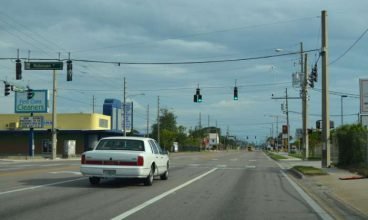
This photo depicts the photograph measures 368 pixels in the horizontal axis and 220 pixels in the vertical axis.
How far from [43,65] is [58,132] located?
1587 inches

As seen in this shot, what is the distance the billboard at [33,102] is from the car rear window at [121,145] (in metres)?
51.9

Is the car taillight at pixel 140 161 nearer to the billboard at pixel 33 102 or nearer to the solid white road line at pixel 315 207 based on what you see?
the solid white road line at pixel 315 207

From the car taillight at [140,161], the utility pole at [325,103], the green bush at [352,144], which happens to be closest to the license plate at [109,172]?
the car taillight at [140,161]

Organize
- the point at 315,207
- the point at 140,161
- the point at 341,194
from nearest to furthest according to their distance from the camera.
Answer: the point at 315,207 → the point at 341,194 → the point at 140,161

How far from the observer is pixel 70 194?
1688 centimetres

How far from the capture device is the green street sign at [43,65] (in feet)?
125

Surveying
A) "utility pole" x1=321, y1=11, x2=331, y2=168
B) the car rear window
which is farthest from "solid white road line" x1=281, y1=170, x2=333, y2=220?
"utility pole" x1=321, y1=11, x2=331, y2=168

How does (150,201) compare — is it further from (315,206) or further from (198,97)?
(198,97)

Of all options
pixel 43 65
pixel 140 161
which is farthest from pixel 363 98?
pixel 43 65

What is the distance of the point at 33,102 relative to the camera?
7175 centimetres

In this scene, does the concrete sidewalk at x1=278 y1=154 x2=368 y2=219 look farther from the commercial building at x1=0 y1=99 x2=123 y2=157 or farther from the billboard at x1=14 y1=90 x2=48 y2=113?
the commercial building at x1=0 y1=99 x2=123 y2=157

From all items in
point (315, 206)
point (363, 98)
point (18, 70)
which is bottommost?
point (315, 206)

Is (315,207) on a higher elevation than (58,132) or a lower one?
lower

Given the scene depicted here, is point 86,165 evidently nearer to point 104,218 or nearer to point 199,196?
point 199,196
